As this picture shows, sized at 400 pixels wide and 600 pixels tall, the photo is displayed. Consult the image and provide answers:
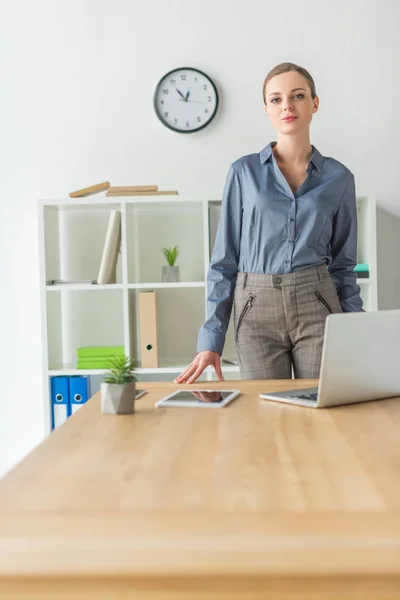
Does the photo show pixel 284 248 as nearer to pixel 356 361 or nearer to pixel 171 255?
pixel 356 361

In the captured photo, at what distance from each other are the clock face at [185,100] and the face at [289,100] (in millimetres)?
1526

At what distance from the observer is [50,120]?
3590mm

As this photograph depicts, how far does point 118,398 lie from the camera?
1428 millimetres

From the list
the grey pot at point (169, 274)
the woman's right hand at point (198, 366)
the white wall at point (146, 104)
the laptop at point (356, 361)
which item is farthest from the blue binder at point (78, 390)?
the laptop at point (356, 361)

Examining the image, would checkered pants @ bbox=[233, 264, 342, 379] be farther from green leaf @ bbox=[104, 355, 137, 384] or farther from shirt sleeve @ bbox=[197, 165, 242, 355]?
green leaf @ bbox=[104, 355, 137, 384]

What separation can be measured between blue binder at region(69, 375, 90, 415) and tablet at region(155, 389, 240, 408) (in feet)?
5.55

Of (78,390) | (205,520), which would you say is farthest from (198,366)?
(78,390)

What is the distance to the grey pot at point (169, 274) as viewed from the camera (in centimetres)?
335

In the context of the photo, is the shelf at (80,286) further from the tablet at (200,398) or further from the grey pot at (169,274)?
the tablet at (200,398)

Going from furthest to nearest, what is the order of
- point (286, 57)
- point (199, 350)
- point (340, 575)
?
point (286, 57), point (199, 350), point (340, 575)

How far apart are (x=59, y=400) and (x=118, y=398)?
1.95 meters

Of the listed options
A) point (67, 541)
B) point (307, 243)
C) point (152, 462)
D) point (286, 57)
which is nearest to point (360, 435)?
point (152, 462)

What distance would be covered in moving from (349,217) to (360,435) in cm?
113

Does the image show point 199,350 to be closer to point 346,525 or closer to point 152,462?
point 152,462
